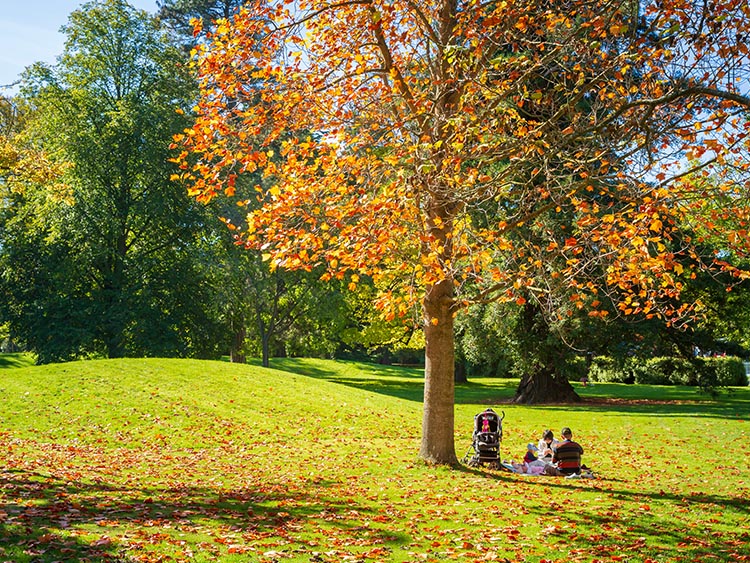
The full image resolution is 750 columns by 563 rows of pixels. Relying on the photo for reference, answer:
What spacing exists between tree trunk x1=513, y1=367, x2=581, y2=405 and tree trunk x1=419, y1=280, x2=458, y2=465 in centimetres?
1735

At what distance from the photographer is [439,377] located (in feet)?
43.1

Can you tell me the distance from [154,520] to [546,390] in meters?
24.1

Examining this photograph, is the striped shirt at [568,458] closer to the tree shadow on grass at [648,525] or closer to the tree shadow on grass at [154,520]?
the tree shadow on grass at [648,525]

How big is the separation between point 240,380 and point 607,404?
15762 mm

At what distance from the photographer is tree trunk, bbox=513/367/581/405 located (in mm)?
29859

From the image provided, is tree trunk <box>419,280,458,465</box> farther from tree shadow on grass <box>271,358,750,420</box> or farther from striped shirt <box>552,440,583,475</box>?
tree shadow on grass <box>271,358,750,420</box>

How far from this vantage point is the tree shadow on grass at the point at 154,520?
6.58 m

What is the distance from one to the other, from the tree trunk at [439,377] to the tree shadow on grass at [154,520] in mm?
2871

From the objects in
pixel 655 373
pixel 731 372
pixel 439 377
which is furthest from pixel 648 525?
pixel 655 373

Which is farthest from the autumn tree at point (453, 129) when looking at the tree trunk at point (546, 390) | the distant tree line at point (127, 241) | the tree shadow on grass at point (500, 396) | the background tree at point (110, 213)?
the background tree at point (110, 213)

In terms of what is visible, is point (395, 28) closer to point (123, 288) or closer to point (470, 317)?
point (470, 317)

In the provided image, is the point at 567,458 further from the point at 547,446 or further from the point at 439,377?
the point at 439,377

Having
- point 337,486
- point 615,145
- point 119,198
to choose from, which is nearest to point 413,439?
point 337,486

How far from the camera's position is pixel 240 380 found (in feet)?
77.6
